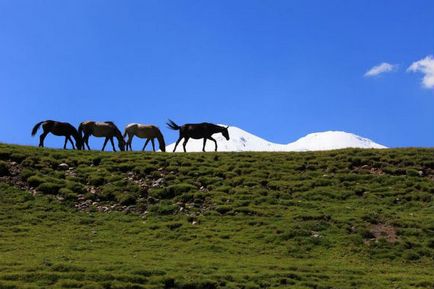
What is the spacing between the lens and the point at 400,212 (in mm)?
29750

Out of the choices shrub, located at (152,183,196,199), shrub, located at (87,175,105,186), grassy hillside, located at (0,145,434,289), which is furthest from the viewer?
shrub, located at (87,175,105,186)

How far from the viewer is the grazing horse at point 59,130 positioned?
42188 mm

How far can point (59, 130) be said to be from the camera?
141 ft

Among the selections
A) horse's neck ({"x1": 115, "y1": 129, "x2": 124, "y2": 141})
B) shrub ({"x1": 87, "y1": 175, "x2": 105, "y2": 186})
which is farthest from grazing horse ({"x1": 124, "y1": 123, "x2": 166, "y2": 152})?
shrub ({"x1": 87, "y1": 175, "x2": 105, "y2": 186})

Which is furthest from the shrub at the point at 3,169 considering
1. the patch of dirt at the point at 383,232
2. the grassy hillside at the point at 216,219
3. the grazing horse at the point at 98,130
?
the patch of dirt at the point at 383,232

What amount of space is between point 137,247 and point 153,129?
72.1ft

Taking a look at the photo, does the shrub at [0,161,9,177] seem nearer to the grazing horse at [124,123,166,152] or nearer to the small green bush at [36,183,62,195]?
the small green bush at [36,183,62,195]

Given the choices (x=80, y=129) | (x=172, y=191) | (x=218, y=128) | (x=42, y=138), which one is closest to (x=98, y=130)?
(x=80, y=129)

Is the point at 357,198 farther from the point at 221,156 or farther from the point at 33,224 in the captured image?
the point at 33,224

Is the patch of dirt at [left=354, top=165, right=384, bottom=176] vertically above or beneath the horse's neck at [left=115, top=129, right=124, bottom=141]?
beneath

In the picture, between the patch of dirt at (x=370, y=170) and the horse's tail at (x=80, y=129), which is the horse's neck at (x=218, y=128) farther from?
the patch of dirt at (x=370, y=170)

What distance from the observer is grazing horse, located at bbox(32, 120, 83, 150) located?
42.2m

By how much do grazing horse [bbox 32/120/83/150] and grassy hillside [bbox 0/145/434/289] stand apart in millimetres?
5412

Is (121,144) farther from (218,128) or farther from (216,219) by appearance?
(216,219)
